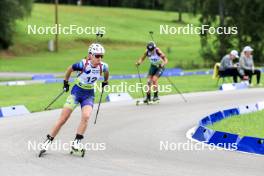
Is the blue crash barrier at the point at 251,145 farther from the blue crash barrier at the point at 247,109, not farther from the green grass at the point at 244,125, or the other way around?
the blue crash barrier at the point at 247,109

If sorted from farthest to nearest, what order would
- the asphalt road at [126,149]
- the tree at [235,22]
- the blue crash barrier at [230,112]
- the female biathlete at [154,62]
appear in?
the tree at [235,22], the female biathlete at [154,62], the blue crash barrier at [230,112], the asphalt road at [126,149]

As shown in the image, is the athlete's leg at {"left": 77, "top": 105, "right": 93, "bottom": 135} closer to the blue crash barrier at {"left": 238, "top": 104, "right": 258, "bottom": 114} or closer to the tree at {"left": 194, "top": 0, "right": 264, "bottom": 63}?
the blue crash barrier at {"left": 238, "top": 104, "right": 258, "bottom": 114}

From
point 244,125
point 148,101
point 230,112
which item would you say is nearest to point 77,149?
point 244,125

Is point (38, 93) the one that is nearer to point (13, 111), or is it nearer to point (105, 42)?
point (13, 111)

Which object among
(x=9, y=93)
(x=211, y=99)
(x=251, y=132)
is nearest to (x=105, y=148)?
(x=251, y=132)

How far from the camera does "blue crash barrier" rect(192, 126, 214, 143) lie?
1292 centimetres

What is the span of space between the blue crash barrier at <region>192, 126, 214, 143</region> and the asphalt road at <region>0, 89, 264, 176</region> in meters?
0.31

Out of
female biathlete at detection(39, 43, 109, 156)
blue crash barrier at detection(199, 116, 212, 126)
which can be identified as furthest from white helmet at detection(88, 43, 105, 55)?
blue crash barrier at detection(199, 116, 212, 126)

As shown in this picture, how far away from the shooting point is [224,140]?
1238 cm

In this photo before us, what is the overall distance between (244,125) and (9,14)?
50778 millimetres

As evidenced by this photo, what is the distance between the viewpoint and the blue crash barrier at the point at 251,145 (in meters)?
11.5

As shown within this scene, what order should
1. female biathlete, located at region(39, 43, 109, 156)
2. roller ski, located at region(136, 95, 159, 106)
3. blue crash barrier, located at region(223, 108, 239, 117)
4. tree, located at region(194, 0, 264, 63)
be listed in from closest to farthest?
1. female biathlete, located at region(39, 43, 109, 156)
2. blue crash barrier, located at region(223, 108, 239, 117)
3. roller ski, located at region(136, 95, 159, 106)
4. tree, located at region(194, 0, 264, 63)

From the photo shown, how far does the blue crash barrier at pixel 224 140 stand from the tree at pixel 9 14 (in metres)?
52.6

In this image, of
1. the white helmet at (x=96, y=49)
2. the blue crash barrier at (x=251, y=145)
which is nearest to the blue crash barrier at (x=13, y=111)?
the white helmet at (x=96, y=49)
